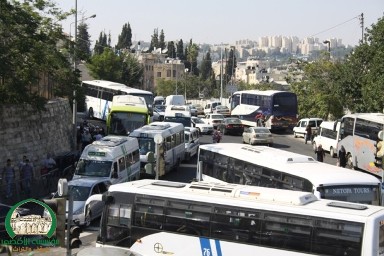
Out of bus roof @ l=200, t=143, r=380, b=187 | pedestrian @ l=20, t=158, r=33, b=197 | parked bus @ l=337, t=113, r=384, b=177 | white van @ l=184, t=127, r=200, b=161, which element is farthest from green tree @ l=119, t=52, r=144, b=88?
bus roof @ l=200, t=143, r=380, b=187

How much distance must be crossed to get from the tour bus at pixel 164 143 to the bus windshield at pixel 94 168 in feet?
15.1

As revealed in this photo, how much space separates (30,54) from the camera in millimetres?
26000

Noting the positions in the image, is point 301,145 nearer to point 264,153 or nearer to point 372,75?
point 372,75

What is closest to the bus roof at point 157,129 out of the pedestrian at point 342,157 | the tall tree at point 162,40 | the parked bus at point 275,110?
the pedestrian at point 342,157

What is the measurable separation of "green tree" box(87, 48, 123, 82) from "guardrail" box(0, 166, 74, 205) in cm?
4596

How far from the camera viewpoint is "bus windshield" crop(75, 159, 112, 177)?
2242 cm

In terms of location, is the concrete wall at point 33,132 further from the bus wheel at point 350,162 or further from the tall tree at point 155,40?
the tall tree at point 155,40

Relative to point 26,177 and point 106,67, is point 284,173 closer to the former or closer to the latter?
point 26,177

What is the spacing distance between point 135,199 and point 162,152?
13862mm

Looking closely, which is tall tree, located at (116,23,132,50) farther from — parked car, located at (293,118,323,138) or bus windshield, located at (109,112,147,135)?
bus windshield, located at (109,112,147,135)

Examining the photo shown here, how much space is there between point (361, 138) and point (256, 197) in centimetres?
1835

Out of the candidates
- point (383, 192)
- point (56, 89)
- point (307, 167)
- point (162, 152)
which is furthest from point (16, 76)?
point (383, 192)

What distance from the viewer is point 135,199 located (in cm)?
1391

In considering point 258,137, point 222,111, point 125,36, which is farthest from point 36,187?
point 125,36
